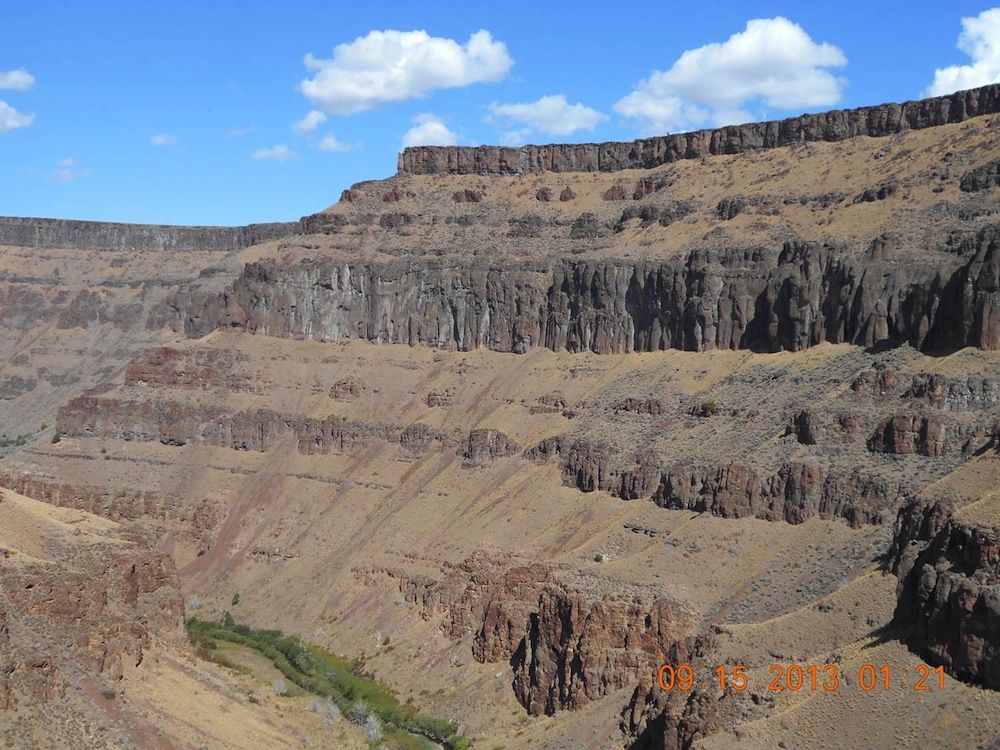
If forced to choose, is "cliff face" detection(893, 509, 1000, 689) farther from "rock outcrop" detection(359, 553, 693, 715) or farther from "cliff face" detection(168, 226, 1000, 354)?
"cliff face" detection(168, 226, 1000, 354)

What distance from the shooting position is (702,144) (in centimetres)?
13950

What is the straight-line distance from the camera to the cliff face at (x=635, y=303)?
98.3 m

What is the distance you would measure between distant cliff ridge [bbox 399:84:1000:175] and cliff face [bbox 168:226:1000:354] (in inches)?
659

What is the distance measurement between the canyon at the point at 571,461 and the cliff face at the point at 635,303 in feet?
0.89

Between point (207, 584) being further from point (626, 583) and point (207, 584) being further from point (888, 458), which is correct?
point (888, 458)

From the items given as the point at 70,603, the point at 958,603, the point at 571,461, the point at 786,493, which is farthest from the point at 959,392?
the point at 70,603

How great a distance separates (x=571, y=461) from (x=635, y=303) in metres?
20.4

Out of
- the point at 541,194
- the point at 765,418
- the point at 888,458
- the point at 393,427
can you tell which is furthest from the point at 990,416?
the point at 541,194
